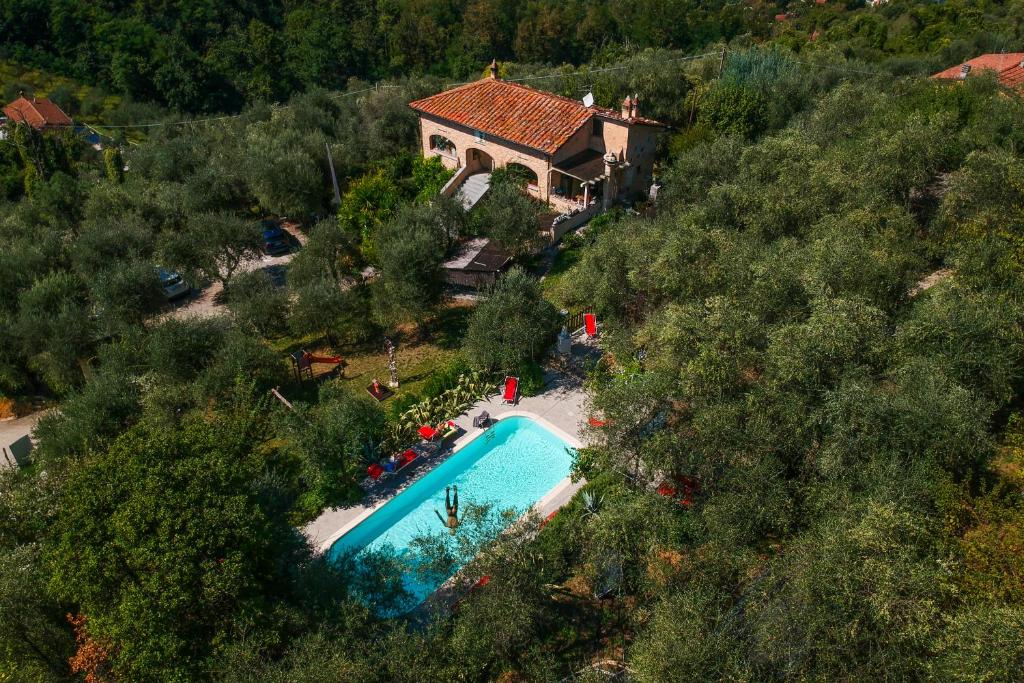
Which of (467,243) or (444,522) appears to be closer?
(444,522)

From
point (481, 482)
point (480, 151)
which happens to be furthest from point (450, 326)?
point (480, 151)

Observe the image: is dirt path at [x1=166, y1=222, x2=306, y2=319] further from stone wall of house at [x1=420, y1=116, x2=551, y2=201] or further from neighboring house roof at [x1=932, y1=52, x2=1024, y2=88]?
neighboring house roof at [x1=932, y1=52, x2=1024, y2=88]

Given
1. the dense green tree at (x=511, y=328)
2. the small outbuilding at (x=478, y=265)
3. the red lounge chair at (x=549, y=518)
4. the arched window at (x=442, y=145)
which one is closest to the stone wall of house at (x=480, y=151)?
the arched window at (x=442, y=145)

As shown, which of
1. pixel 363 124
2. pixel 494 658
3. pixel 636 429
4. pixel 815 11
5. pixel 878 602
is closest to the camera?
pixel 878 602

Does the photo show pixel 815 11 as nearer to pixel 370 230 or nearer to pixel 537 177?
pixel 537 177

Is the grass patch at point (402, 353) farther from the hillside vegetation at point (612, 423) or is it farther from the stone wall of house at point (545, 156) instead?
the stone wall of house at point (545, 156)

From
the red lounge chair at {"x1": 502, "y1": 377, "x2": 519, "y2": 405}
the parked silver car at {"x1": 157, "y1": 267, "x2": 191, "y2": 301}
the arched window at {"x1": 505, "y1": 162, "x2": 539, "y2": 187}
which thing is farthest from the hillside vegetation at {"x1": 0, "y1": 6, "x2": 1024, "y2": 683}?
the arched window at {"x1": 505, "y1": 162, "x2": 539, "y2": 187}

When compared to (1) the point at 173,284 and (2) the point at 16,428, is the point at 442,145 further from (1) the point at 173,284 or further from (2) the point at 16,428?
(2) the point at 16,428

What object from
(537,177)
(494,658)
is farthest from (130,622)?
(537,177)
